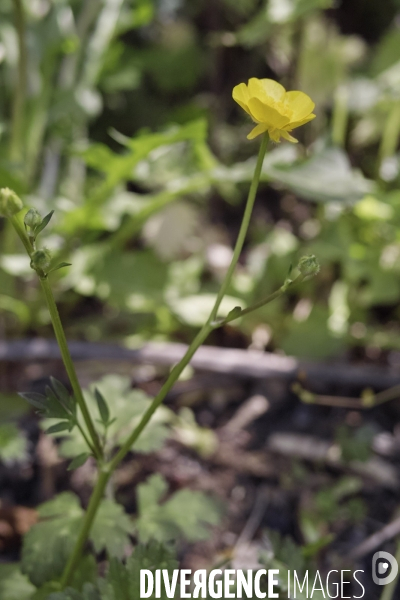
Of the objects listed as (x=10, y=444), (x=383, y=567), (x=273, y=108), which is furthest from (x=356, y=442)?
(x=273, y=108)

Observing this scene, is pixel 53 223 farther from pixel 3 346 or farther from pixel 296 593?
pixel 296 593

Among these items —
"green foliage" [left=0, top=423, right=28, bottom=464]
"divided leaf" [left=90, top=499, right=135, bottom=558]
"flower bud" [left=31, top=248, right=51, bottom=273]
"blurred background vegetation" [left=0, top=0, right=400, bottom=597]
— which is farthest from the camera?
"blurred background vegetation" [left=0, top=0, right=400, bottom=597]

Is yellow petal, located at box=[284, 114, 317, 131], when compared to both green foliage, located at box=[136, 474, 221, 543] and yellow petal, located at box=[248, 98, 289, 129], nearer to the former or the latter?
yellow petal, located at box=[248, 98, 289, 129]

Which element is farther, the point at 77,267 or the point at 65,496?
the point at 77,267

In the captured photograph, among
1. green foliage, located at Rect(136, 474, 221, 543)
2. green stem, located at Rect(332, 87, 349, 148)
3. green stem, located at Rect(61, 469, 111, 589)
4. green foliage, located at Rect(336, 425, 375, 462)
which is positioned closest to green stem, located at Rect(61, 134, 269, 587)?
green stem, located at Rect(61, 469, 111, 589)

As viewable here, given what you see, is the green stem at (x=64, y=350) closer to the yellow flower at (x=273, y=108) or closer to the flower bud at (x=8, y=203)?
the flower bud at (x=8, y=203)

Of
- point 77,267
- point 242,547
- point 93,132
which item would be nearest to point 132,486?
point 242,547
